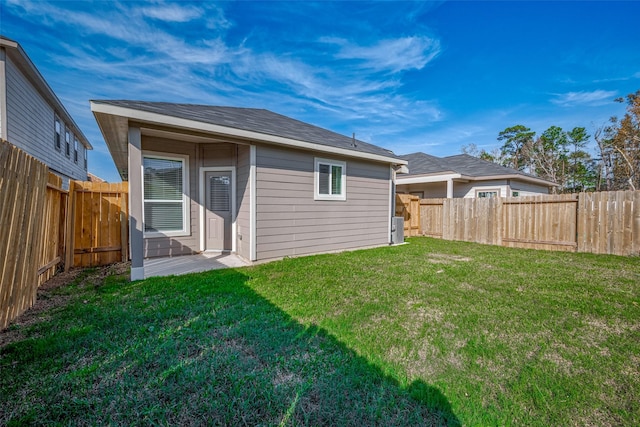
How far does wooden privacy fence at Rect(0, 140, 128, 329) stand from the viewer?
2.84 m

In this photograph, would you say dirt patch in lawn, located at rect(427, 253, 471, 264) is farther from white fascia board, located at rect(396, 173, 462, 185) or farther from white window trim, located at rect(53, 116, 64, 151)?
white window trim, located at rect(53, 116, 64, 151)

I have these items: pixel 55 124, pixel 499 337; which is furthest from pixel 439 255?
pixel 55 124

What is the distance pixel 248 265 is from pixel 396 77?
1048cm

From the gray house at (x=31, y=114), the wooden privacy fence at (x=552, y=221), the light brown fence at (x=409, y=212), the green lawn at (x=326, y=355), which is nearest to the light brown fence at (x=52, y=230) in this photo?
the green lawn at (x=326, y=355)

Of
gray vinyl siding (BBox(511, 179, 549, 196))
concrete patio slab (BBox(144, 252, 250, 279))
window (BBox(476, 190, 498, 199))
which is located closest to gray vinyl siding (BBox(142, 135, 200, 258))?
concrete patio slab (BBox(144, 252, 250, 279))

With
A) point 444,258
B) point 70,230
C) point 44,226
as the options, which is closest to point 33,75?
point 70,230

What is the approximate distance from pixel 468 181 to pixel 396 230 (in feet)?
23.9

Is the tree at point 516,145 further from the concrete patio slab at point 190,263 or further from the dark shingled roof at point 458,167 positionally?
the concrete patio slab at point 190,263

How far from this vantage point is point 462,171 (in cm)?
1453

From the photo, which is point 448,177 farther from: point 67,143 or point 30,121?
point 67,143

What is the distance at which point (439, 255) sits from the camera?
736 centimetres

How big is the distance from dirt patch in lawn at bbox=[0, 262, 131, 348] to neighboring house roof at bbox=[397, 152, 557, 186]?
12.5 metres

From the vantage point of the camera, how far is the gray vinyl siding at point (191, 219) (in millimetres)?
6395

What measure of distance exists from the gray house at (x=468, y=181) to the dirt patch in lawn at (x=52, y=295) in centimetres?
1263
